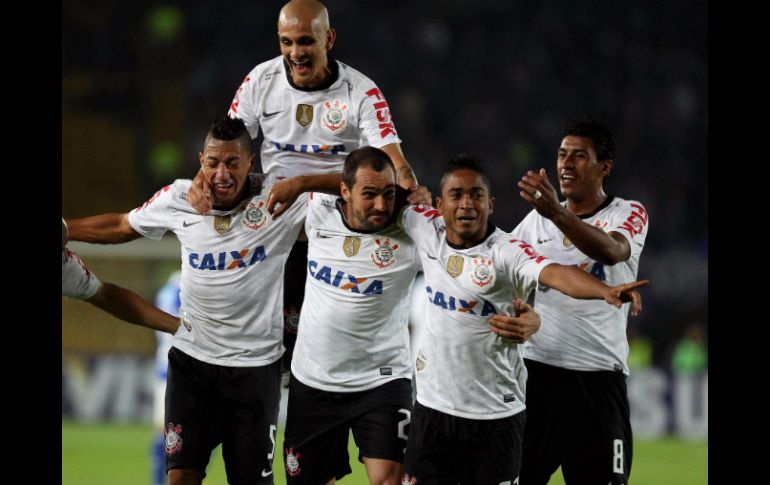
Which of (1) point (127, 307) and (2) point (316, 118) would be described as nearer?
(1) point (127, 307)

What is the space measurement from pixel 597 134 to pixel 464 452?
5.77 feet

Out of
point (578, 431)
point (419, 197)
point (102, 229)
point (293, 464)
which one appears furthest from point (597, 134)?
point (102, 229)

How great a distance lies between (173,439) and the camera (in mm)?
5023

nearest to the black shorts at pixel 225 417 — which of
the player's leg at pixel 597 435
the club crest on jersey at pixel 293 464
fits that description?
the club crest on jersey at pixel 293 464

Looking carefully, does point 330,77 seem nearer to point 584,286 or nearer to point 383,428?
point 383,428

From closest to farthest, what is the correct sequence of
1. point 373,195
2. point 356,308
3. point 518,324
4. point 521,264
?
point 518,324, point 521,264, point 373,195, point 356,308

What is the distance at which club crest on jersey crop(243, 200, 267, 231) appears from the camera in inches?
200

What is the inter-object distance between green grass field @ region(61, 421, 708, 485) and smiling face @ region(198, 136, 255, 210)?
3635mm

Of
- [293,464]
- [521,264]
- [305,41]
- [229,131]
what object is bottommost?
[293,464]

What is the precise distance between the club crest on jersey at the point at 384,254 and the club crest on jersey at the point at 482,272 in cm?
50

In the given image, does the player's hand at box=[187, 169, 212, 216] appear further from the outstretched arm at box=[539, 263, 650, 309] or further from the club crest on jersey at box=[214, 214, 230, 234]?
the outstretched arm at box=[539, 263, 650, 309]

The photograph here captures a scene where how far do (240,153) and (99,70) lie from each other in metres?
10.5

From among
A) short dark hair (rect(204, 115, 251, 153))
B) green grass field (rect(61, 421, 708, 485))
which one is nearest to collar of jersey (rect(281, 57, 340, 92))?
short dark hair (rect(204, 115, 251, 153))
